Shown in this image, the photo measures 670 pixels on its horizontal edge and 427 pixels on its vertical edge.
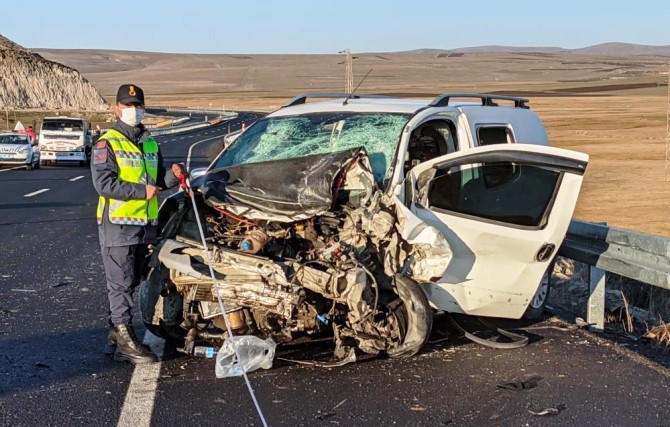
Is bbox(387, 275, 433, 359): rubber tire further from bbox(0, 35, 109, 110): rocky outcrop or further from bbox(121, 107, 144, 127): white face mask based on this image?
bbox(0, 35, 109, 110): rocky outcrop

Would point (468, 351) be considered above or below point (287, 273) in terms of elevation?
below

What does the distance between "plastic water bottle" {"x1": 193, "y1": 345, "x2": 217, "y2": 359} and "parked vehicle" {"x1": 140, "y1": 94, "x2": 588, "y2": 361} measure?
38 millimetres

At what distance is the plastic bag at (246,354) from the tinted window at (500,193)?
1.56 meters

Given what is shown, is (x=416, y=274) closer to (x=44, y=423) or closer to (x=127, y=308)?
(x=127, y=308)

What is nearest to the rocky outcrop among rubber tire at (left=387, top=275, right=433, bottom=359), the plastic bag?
the plastic bag

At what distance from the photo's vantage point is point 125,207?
658 centimetres

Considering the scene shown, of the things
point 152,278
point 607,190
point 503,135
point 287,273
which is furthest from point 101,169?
point 607,190

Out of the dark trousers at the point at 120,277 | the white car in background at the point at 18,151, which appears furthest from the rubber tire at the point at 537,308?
the white car in background at the point at 18,151

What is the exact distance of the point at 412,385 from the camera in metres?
6.11

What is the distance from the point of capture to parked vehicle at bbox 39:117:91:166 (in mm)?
33781

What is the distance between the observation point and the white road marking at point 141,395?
5.32 metres

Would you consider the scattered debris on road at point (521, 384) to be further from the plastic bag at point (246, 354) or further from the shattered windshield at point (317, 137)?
the shattered windshield at point (317, 137)

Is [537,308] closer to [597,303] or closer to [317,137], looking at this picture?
[597,303]

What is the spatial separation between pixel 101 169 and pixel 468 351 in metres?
2.85
